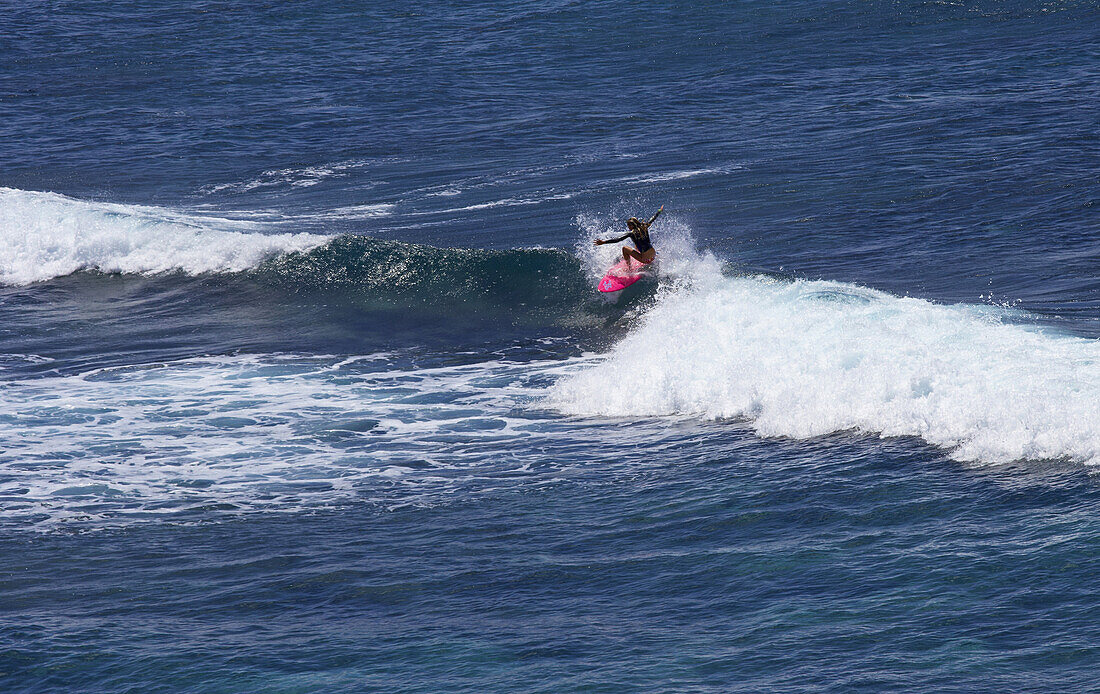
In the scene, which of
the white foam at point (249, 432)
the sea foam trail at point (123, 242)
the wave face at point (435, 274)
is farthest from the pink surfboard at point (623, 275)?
the sea foam trail at point (123, 242)

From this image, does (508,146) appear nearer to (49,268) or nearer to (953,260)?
(49,268)

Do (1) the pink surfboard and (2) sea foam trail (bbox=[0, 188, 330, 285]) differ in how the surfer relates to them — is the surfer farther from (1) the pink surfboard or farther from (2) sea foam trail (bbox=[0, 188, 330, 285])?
(2) sea foam trail (bbox=[0, 188, 330, 285])

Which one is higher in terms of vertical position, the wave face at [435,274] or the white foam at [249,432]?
the wave face at [435,274]

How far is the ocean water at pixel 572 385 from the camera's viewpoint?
11148 millimetres

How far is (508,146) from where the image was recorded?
3506 cm

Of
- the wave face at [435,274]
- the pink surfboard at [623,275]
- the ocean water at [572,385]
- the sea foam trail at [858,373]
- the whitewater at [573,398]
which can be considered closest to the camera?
the ocean water at [572,385]

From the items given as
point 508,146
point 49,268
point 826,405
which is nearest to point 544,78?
point 508,146

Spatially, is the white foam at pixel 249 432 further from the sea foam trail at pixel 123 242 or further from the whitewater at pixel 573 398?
the sea foam trail at pixel 123 242

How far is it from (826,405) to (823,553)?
14.7ft

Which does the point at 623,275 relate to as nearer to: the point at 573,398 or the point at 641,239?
the point at 641,239

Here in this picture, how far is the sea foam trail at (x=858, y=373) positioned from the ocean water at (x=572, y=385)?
64 mm

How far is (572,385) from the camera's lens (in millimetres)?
18875

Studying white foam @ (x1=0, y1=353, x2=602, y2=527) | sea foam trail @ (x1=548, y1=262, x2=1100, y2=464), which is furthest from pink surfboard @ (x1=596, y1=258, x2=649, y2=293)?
white foam @ (x1=0, y1=353, x2=602, y2=527)

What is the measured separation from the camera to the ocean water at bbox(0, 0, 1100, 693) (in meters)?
11.1
